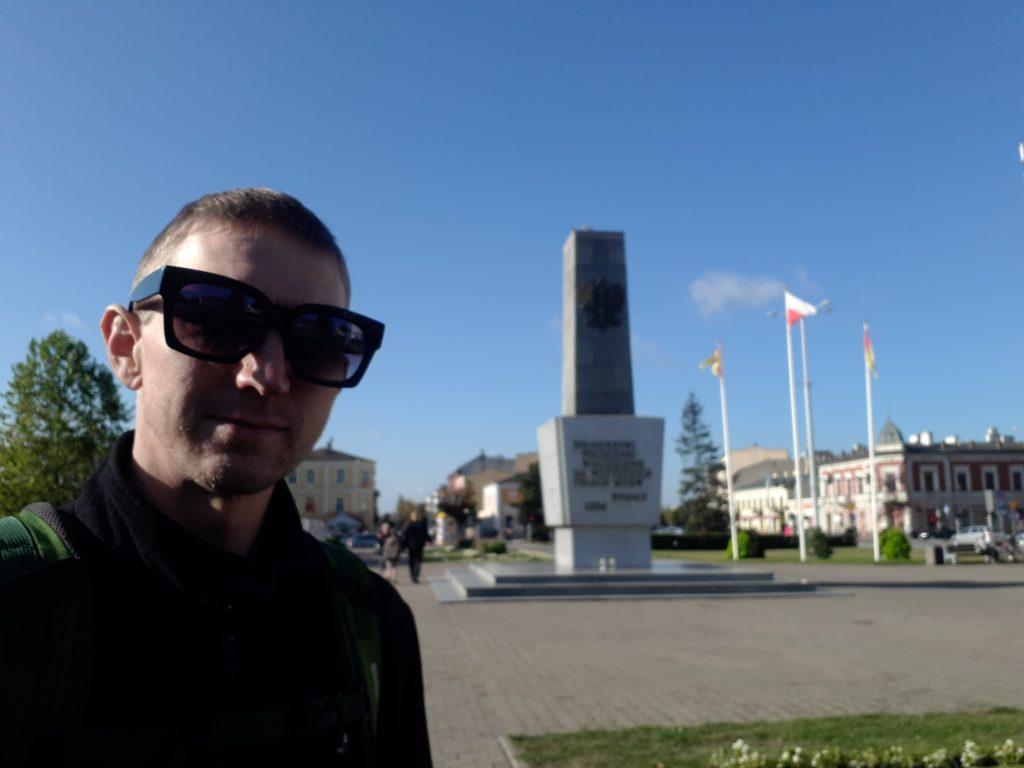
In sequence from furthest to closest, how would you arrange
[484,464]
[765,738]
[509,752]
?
[484,464], [765,738], [509,752]

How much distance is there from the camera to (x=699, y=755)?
563 cm

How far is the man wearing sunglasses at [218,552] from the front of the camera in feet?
3.78

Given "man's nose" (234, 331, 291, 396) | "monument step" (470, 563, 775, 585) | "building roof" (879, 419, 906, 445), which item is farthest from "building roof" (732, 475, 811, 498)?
"man's nose" (234, 331, 291, 396)

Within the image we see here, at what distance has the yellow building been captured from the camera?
86625 millimetres

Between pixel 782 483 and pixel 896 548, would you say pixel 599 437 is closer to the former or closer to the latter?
pixel 896 548

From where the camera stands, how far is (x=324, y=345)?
1482 mm

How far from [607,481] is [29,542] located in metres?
18.6

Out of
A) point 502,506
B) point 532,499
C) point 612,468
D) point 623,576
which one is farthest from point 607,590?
point 502,506

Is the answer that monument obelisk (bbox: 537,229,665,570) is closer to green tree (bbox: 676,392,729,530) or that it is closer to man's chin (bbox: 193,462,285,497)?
man's chin (bbox: 193,462,285,497)

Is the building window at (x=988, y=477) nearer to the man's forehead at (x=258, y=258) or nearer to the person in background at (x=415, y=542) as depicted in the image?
the person in background at (x=415, y=542)

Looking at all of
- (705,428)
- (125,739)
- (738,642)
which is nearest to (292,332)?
(125,739)

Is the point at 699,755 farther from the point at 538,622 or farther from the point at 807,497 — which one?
the point at 807,497

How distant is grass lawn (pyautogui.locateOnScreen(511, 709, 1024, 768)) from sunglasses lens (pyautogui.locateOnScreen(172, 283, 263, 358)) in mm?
4925

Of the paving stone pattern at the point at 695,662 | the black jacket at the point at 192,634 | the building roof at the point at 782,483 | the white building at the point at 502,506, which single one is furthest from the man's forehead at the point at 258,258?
the white building at the point at 502,506
